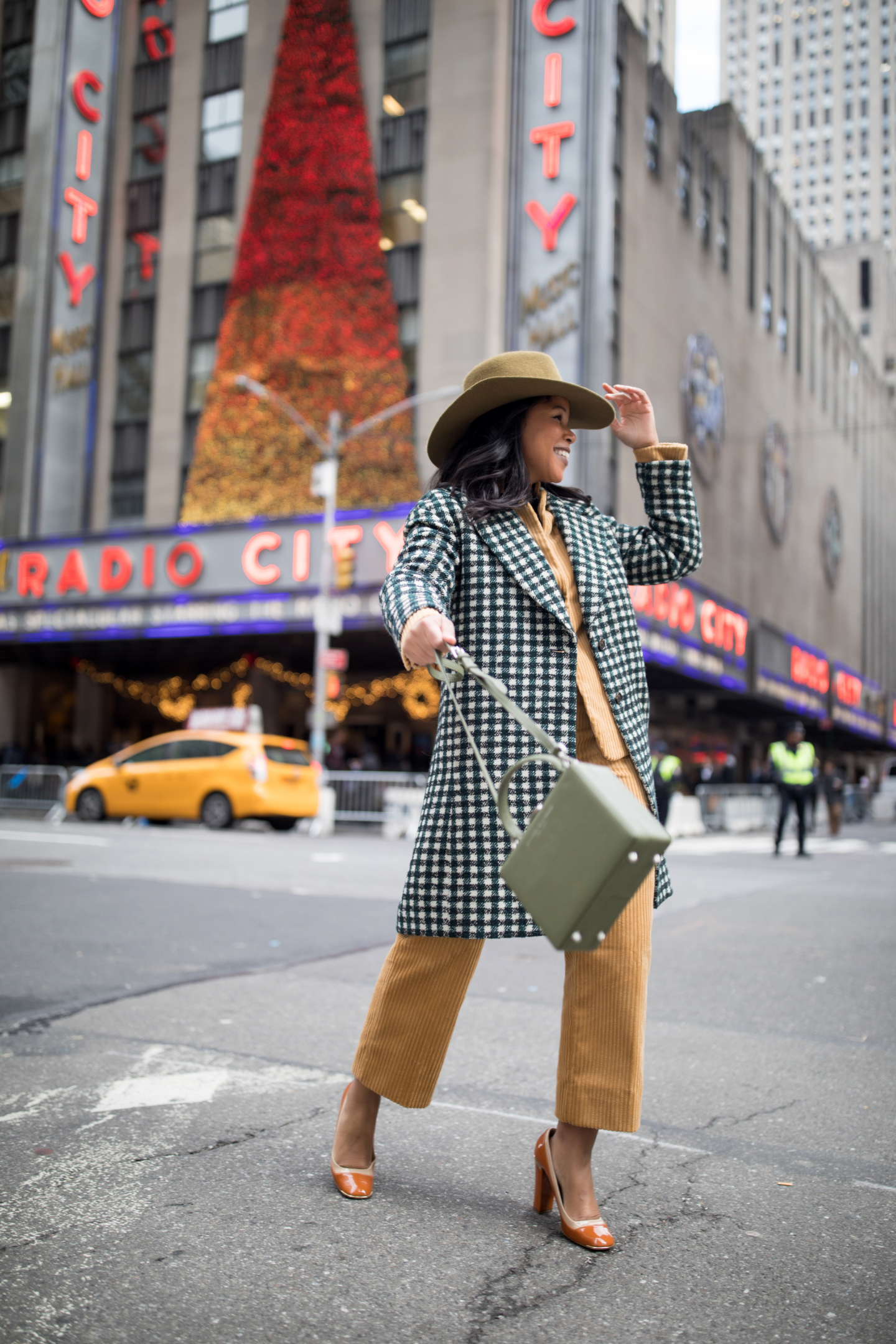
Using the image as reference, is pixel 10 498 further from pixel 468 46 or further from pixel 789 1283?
pixel 789 1283

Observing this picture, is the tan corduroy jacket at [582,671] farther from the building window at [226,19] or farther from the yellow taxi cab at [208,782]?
the building window at [226,19]

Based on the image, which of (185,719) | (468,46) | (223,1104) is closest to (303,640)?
(185,719)

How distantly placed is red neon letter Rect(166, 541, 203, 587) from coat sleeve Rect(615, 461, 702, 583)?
75.9 feet

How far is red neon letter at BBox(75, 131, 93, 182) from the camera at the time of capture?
31719 millimetres

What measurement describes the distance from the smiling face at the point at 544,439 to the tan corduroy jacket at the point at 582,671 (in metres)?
0.10

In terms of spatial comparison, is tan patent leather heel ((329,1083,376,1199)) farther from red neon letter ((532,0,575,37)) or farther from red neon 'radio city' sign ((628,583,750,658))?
red neon letter ((532,0,575,37))

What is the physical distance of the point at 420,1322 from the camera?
185 centimetres

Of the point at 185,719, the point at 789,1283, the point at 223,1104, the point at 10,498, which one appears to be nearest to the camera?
the point at 789,1283

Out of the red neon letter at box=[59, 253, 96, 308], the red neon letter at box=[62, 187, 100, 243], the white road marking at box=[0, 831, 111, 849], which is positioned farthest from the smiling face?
the red neon letter at box=[62, 187, 100, 243]

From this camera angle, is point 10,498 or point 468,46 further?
point 10,498

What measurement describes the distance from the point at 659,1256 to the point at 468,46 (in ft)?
100

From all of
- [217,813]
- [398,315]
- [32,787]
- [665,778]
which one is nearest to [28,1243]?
[665,778]

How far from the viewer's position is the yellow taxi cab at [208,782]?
17.0m

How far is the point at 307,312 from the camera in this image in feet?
92.4
